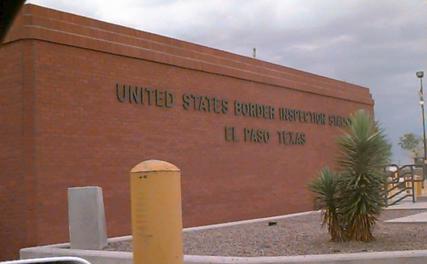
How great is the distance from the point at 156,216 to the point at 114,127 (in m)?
9.27

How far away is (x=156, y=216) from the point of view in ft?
18.9

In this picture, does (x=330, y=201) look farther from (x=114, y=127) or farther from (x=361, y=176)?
(x=114, y=127)

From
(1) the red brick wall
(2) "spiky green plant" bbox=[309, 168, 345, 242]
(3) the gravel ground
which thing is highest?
(1) the red brick wall

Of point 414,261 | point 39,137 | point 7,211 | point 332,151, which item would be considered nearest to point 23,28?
point 39,137

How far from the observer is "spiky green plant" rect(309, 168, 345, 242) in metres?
12.0

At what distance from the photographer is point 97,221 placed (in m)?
12.0

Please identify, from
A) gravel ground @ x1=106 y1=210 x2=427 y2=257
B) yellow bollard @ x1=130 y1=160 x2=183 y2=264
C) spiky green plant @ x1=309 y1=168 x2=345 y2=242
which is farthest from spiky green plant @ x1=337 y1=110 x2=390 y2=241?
yellow bollard @ x1=130 y1=160 x2=183 y2=264

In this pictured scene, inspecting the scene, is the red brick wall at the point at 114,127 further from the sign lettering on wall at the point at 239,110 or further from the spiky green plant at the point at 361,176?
the spiky green plant at the point at 361,176

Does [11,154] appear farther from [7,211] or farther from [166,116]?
[166,116]

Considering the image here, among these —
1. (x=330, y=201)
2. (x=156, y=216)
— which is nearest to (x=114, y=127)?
(x=330, y=201)

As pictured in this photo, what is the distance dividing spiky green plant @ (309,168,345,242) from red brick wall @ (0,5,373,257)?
4.77m

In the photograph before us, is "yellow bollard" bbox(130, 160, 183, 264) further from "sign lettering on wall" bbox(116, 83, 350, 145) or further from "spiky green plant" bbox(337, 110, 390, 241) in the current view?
"sign lettering on wall" bbox(116, 83, 350, 145)

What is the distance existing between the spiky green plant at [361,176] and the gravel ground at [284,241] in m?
0.38

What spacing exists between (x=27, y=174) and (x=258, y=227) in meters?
5.77
